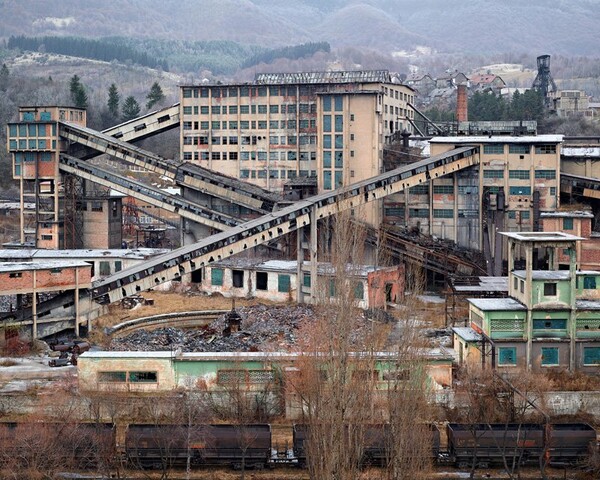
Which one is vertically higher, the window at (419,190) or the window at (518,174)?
the window at (518,174)

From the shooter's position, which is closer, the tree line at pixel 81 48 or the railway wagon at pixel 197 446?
the railway wagon at pixel 197 446

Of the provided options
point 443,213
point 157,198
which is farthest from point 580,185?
point 157,198

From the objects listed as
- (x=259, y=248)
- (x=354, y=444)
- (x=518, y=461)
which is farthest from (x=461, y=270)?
(x=354, y=444)

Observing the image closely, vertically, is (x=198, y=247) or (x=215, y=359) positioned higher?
(x=198, y=247)

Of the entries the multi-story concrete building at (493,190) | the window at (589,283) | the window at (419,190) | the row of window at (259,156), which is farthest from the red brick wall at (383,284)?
the row of window at (259,156)

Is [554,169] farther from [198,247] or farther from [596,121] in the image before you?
[596,121]

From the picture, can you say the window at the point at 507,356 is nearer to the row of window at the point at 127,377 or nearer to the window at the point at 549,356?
the window at the point at 549,356
